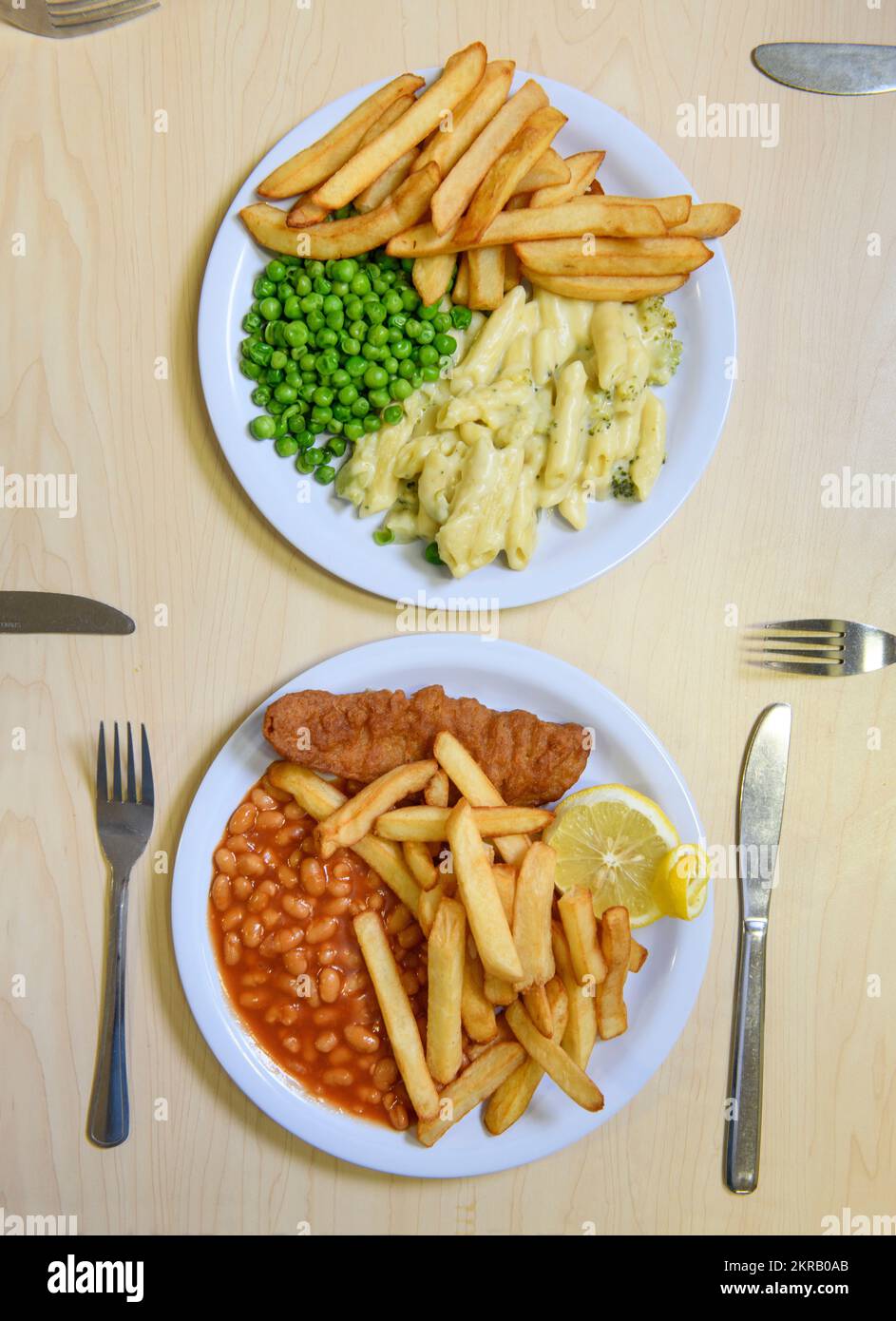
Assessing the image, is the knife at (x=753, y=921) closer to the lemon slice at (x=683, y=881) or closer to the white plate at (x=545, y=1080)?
the white plate at (x=545, y=1080)

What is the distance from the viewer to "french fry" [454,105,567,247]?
262cm

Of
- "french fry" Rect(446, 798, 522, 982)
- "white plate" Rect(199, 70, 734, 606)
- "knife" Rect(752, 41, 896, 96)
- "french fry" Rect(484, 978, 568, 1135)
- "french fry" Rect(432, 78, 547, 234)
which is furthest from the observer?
"knife" Rect(752, 41, 896, 96)

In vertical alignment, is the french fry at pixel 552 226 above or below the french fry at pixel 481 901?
above

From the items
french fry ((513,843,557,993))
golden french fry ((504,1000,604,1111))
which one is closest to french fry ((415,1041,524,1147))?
golden french fry ((504,1000,604,1111))

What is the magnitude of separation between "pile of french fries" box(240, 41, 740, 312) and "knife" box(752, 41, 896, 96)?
2.21ft

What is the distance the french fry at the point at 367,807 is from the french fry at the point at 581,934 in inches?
21.0

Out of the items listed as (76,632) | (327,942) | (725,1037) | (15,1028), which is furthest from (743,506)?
(15,1028)

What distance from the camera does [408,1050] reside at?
8.64 ft

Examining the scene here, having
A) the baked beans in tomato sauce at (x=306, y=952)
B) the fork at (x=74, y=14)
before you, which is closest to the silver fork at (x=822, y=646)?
the baked beans in tomato sauce at (x=306, y=952)

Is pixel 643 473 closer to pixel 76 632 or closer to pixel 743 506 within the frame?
pixel 743 506

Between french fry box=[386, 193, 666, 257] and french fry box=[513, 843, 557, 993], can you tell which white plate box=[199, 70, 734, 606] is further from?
french fry box=[513, 843, 557, 993]

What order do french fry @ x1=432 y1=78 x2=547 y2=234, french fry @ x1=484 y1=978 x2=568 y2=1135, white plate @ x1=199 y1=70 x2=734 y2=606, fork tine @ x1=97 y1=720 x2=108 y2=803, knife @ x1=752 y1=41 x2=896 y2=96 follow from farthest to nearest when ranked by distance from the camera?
knife @ x1=752 y1=41 x2=896 y2=96 < fork tine @ x1=97 y1=720 x2=108 y2=803 < white plate @ x1=199 y1=70 x2=734 y2=606 < french fry @ x1=484 y1=978 x2=568 y2=1135 < french fry @ x1=432 y1=78 x2=547 y2=234

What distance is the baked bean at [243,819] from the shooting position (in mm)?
2836
